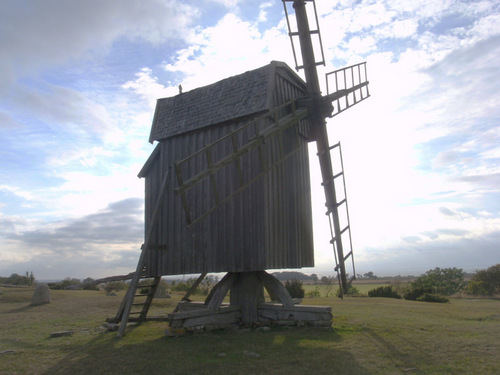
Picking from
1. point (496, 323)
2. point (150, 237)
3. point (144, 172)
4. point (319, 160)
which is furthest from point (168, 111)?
point (496, 323)

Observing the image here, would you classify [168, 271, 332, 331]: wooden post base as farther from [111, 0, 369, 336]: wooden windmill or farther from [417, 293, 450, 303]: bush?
[417, 293, 450, 303]: bush

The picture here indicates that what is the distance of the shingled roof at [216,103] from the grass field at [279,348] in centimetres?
658

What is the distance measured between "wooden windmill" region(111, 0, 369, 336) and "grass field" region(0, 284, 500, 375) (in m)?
1.08

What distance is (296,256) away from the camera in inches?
531

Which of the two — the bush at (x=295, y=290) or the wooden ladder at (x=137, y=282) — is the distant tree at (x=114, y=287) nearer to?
the bush at (x=295, y=290)

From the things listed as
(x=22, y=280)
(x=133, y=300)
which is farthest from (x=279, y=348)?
(x=22, y=280)

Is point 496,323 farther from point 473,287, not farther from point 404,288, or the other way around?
point 473,287

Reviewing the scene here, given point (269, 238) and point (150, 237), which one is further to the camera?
point (150, 237)

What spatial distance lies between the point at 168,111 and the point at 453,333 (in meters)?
11.5

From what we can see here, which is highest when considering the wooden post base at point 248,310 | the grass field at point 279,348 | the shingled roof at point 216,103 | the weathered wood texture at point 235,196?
the shingled roof at point 216,103

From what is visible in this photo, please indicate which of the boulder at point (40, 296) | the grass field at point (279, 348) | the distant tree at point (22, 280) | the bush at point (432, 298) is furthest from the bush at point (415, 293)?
the distant tree at point (22, 280)

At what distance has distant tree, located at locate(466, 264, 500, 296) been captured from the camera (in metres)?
24.7

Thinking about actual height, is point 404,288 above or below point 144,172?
below

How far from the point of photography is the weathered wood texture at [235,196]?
12.0m
